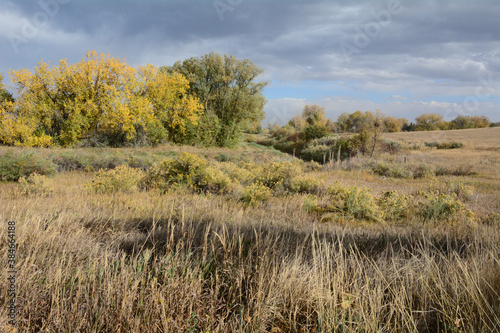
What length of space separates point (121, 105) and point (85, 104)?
2627mm

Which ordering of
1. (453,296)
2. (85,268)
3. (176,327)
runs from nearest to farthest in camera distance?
(176,327)
(453,296)
(85,268)

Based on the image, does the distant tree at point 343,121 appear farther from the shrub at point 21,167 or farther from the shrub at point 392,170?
the shrub at point 21,167

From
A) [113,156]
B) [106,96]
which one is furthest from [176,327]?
[106,96]

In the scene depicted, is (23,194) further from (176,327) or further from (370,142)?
(370,142)

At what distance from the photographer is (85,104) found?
22625mm

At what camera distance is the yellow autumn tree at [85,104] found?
21516mm

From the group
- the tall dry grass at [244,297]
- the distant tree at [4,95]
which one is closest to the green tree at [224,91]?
the distant tree at [4,95]

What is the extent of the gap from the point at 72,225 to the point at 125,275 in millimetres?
2126

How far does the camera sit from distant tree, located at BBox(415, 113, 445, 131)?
86438 millimetres

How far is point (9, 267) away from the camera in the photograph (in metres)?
2.79

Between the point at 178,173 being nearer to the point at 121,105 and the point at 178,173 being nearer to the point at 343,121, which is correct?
the point at 121,105

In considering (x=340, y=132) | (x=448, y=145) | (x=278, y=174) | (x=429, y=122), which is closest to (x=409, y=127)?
(x=429, y=122)

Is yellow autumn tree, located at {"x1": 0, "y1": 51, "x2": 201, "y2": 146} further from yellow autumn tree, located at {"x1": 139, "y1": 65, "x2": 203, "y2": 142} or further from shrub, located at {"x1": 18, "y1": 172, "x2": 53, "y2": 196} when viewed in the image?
shrub, located at {"x1": 18, "y1": 172, "x2": 53, "y2": 196}

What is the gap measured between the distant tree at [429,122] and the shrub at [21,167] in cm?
9674
